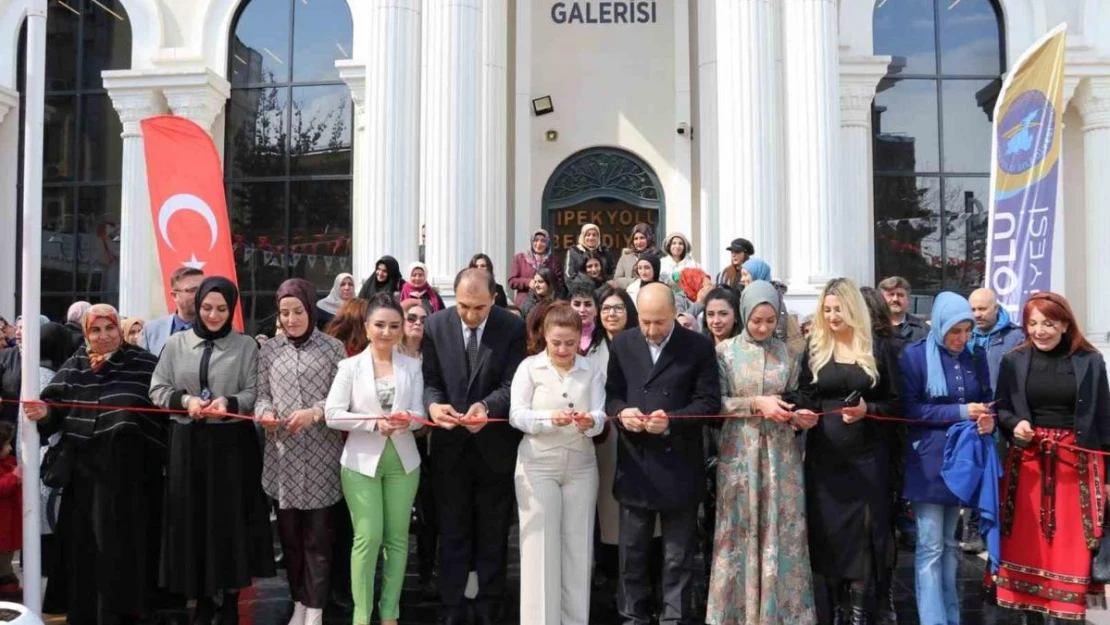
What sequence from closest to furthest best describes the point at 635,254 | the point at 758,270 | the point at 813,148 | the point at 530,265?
1. the point at 758,270
2. the point at 530,265
3. the point at 635,254
4. the point at 813,148

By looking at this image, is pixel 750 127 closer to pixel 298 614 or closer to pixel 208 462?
pixel 208 462

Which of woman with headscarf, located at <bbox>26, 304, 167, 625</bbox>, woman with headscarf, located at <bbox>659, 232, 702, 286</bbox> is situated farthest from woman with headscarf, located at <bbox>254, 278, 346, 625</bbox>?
woman with headscarf, located at <bbox>659, 232, 702, 286</bbox>

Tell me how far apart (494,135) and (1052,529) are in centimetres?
829

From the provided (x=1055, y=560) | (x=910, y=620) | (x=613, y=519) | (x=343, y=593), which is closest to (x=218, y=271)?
(x=343, y=593)

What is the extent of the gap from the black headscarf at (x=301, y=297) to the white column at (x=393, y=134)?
551 cm

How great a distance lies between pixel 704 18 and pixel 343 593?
32.8 feet

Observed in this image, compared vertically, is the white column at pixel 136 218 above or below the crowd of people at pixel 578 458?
above

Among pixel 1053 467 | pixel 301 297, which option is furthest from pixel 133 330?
pixel 1053 467

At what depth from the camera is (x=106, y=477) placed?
17.7ft

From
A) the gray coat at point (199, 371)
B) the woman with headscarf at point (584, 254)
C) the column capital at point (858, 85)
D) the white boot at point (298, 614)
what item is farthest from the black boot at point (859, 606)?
the column capital at point (858, 85)

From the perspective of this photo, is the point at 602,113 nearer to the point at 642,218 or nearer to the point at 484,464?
the point at 642,218

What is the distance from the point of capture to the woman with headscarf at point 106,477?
539 centimetres

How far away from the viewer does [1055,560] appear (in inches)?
207

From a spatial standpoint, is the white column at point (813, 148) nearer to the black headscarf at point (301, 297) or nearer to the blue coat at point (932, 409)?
the blue coat at point (932, 409)
